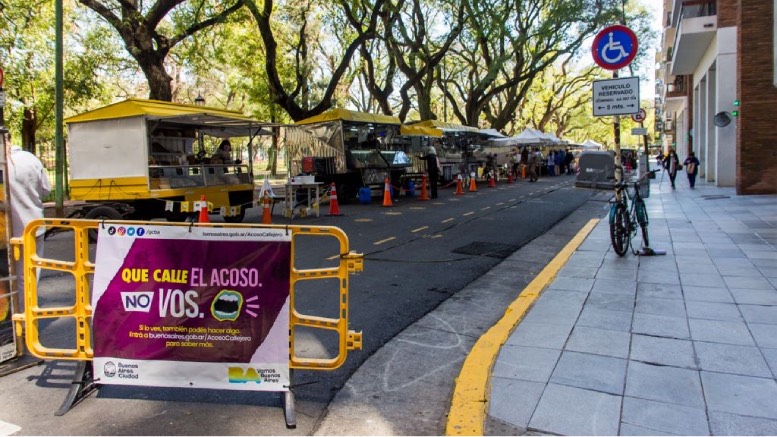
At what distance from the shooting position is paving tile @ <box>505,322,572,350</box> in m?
4.84

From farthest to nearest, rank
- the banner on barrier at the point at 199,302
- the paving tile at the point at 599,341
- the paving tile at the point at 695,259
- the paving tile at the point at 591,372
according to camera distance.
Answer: the paving tile at the point at 695,259 → the paving tile at the point at 599,341 → the paving tile at the point at 591,372 → the banner on barrier at the point at 199,302

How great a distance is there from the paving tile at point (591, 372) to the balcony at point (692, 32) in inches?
837

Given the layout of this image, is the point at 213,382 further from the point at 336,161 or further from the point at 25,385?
the point at 336,161

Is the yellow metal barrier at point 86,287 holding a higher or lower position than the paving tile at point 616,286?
higher

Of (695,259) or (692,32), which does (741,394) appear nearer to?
(695,259)

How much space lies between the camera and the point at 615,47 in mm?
8172

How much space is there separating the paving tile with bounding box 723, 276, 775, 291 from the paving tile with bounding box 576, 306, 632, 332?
1916 millimetres

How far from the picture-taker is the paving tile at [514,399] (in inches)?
140

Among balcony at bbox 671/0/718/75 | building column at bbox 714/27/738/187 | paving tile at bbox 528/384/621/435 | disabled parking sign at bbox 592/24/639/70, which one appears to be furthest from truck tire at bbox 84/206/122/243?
balcony at bbox 671/0/718/75

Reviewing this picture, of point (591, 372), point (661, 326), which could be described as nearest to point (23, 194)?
point (591, 372)

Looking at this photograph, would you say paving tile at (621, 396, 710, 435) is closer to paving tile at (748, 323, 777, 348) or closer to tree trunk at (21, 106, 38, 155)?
paving tile at (748, 323, 777, 348)

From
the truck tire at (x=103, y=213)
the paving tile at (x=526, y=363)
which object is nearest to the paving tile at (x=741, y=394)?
the paving tile at (x=526, y=363)

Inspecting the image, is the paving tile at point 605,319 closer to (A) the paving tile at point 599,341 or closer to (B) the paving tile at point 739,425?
(A) the paving tile at point 599,341

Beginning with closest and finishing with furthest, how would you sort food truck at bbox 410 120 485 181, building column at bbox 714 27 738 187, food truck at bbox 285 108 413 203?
food truck at bbox 285 108 413 203, building column at bbox 714 27 738 187, food truck at bbox 410 120 485 181
